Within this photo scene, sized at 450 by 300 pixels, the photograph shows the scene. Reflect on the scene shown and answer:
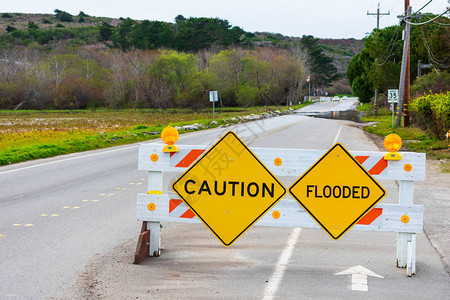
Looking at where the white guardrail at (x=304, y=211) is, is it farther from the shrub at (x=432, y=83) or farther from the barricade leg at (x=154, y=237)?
the shrub at (x=432, y=83)

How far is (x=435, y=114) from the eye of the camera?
2142 centimetres

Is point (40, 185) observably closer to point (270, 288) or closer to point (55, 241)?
point (55, 241)

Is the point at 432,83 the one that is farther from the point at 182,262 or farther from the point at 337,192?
the point at 182,262

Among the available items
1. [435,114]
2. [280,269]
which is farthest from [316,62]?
[280,269]

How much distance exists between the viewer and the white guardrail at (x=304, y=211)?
5379 mm

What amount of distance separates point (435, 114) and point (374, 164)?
17712 millimetres

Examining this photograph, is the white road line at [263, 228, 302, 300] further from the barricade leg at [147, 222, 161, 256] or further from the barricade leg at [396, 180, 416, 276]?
Answer: the barricade leg at [147, 222, 161, 256]

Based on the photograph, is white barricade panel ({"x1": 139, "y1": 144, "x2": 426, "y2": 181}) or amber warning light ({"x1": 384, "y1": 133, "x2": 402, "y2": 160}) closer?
amber warning light ({"x1": 384, "y1": 133, "x2": 402, "y2": 160})

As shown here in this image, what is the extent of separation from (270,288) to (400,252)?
1631mm

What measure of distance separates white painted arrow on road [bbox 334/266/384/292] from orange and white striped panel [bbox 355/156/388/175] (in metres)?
1.05

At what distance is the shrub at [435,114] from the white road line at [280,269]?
48.7 ft

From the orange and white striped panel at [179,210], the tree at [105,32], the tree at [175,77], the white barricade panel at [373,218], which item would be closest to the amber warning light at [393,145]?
the white barricade panel at [373,218]

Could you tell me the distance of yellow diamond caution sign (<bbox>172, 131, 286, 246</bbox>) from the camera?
5.43 meters

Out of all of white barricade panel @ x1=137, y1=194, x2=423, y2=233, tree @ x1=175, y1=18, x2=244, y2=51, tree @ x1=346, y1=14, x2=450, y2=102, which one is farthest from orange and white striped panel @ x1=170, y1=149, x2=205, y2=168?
tree @ x1=175, y1=18, x2=244, y2=51
